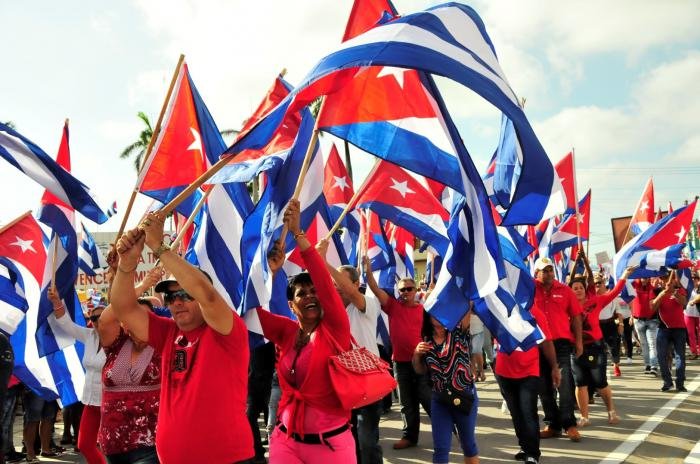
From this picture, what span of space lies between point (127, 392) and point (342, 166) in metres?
5.20

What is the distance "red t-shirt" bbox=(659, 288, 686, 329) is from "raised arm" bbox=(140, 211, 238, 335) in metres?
10.2

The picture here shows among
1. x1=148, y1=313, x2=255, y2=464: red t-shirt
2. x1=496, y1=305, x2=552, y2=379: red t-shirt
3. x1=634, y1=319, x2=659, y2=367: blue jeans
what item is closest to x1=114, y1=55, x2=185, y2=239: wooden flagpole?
x1=148, y1=313, x2=255, y2=464: red t-shirt

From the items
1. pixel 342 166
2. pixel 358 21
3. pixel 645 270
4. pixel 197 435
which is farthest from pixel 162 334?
pixel 645 270

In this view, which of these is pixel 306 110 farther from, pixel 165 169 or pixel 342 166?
pixel 342 166

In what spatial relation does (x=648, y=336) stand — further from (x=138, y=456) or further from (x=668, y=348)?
(x=138, y=456)

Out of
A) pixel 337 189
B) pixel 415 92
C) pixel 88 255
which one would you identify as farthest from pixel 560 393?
pixel 88 255

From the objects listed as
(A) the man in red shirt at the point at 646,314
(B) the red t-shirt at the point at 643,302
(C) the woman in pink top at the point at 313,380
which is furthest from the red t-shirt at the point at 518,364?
(B) the red t-shirt at the point at 643,302

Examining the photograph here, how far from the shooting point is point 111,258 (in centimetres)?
423

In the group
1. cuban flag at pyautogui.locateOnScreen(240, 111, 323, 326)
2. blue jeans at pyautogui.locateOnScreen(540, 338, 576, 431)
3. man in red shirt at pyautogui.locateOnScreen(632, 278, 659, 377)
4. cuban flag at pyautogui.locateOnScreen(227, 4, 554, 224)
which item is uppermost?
cuban flag at pyautogui.locateOnScreen(227, 4, 554, 224)

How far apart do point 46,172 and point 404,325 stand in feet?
13.5

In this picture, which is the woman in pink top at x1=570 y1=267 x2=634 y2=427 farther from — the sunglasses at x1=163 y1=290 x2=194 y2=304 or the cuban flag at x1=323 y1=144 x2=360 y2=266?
the sunglasses at x1=163 y1=290 x2=194 y2=304

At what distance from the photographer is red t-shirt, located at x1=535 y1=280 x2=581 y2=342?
8.11 metres

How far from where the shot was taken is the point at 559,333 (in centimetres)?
816

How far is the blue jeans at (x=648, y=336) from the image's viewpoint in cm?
1283
